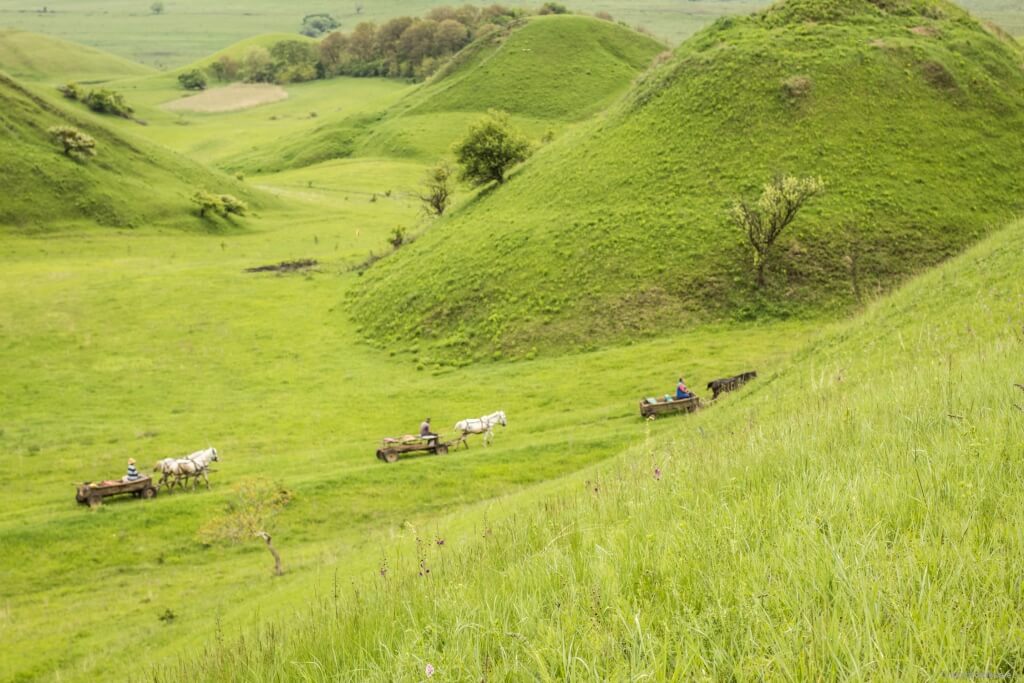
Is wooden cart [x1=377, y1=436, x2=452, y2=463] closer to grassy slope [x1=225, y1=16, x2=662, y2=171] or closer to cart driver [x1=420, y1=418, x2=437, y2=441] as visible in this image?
cart driver [x1=420, y1=418, x2=437, y2=441]

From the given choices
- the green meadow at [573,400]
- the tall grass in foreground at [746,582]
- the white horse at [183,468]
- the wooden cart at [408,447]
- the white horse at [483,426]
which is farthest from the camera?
the white horse at [483,426]

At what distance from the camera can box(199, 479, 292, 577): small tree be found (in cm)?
2455

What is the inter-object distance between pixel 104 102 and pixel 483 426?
143 m

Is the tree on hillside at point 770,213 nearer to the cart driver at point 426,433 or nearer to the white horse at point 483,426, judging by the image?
the white horse at point 483,426

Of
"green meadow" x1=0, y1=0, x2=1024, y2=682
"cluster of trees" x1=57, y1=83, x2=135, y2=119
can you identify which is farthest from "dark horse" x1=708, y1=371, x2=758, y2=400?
"cluster of trees" x1=57, y1=83, x2=135, y2=119

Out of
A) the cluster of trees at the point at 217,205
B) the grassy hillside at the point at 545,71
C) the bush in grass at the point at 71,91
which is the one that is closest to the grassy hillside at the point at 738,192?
the cluster of trees at the point at 217,205

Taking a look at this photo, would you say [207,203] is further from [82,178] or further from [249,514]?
[249,514]

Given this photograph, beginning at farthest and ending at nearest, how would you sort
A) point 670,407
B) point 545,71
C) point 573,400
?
1. point 545,71
2. point 573,400
3. point 670,407

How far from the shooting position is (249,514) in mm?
25219

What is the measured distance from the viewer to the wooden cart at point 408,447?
3105 centimetres

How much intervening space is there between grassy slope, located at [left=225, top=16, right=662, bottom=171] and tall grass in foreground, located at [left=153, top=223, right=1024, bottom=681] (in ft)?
425

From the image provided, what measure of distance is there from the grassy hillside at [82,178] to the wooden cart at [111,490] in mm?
64980

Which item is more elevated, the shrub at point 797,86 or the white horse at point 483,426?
the shrub at point 797,86

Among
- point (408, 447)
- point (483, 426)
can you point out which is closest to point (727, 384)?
point (483, 426)
